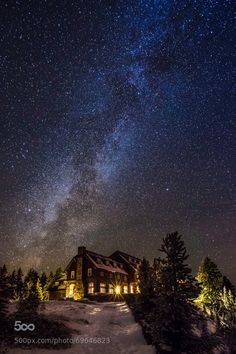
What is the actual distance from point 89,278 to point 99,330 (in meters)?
28.8

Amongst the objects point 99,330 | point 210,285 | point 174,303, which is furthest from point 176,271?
point 210,285

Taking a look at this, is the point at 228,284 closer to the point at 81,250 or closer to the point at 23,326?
the point at 81,250

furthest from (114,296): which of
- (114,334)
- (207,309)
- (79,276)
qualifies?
(114,334)

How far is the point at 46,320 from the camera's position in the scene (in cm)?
2062

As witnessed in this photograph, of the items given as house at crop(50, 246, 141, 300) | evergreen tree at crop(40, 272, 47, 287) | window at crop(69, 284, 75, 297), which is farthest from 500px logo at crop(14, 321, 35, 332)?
evergreen tree at crop(40, 272, 47, 287)

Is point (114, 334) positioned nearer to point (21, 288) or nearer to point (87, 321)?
point (87, 321)

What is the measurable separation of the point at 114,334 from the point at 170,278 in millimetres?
7128

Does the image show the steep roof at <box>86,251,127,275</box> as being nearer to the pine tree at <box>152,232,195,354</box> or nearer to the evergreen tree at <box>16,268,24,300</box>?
the evergreen tree at <box>16,268,24,300</box>

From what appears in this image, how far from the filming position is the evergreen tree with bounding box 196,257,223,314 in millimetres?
42969

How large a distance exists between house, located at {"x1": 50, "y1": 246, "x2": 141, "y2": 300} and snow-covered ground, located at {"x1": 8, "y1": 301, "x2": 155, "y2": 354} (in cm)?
1819

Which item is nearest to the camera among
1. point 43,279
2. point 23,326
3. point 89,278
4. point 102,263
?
point 23,326

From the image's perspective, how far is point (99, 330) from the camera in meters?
21.2

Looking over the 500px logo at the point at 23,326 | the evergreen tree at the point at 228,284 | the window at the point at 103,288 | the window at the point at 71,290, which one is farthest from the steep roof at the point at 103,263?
the 500px logo at the point at 23,326

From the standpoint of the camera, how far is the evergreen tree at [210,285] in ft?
141
